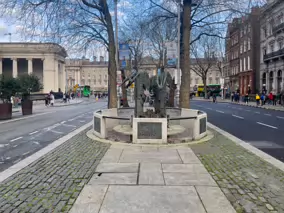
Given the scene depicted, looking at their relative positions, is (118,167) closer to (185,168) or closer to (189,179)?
(185,168)

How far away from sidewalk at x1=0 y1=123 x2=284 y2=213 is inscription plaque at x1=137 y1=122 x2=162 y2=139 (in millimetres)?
1216

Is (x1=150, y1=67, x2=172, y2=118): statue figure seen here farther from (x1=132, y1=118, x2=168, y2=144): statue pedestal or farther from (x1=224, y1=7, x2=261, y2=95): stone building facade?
(x1=224, y1=7, x2=261, y2=95): stone building facade

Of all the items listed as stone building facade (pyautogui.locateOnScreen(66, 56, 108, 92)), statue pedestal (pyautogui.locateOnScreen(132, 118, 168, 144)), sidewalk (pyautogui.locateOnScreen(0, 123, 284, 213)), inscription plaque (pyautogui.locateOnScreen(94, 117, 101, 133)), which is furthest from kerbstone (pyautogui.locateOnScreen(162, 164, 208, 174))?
stone building facade (pyautogui.locateOnScreen(66, 56, 108, 92))

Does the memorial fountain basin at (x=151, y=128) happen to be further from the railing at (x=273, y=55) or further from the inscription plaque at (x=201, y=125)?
the railing at (x=273, y=55)

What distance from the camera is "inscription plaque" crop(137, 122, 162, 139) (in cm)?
964

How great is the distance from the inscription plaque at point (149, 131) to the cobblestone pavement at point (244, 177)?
53.3 inches

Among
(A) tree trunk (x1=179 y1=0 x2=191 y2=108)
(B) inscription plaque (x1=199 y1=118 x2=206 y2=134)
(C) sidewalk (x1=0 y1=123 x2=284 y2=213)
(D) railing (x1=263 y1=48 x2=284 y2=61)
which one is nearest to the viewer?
(C) sidewalk (x1=0 y1=123 x2=284 y2=213)

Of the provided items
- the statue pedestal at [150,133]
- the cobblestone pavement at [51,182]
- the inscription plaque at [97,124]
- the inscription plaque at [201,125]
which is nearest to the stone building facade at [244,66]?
the inscription plaque at [201,125]

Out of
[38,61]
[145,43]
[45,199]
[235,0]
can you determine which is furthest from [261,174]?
[38,61]

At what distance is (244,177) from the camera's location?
6.04 m

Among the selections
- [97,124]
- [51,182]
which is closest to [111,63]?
[97,124]

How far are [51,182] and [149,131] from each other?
4.57 meters

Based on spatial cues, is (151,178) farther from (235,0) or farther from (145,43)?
(145,43)

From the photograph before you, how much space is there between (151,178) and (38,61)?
87.0 m
